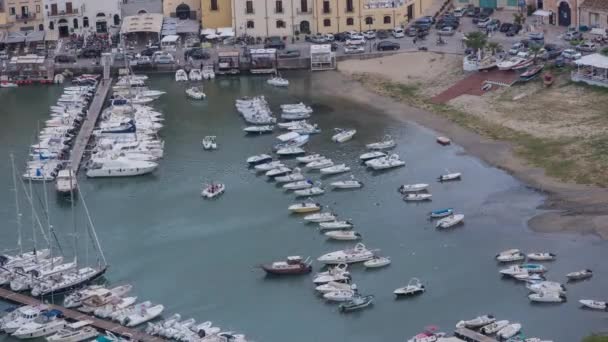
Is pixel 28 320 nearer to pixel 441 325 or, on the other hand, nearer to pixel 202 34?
pixel 441 325

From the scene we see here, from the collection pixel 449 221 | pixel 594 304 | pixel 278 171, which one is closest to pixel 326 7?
pixel 278 171

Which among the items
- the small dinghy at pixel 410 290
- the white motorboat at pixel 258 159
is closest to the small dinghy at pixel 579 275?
the small dinghy at pixel 410 290

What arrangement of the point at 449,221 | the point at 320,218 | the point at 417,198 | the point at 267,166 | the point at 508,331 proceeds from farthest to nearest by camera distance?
the point at 267,166 < the point at 417,198 < the point at 320,218 < the point at 449,221 < the point at 508,331

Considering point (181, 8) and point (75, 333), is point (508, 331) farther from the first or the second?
point (181, 8)

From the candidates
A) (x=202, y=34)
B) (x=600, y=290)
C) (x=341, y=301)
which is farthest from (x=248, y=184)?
(x=202, y=34)

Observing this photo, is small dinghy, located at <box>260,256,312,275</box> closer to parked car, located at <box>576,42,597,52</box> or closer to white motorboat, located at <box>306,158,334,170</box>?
white motorboat, located at <box>306,158,334,170</box>

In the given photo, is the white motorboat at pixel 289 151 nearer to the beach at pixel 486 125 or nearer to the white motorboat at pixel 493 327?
the beach at pixel 486 125

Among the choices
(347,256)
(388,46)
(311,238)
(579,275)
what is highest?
(388,46)
